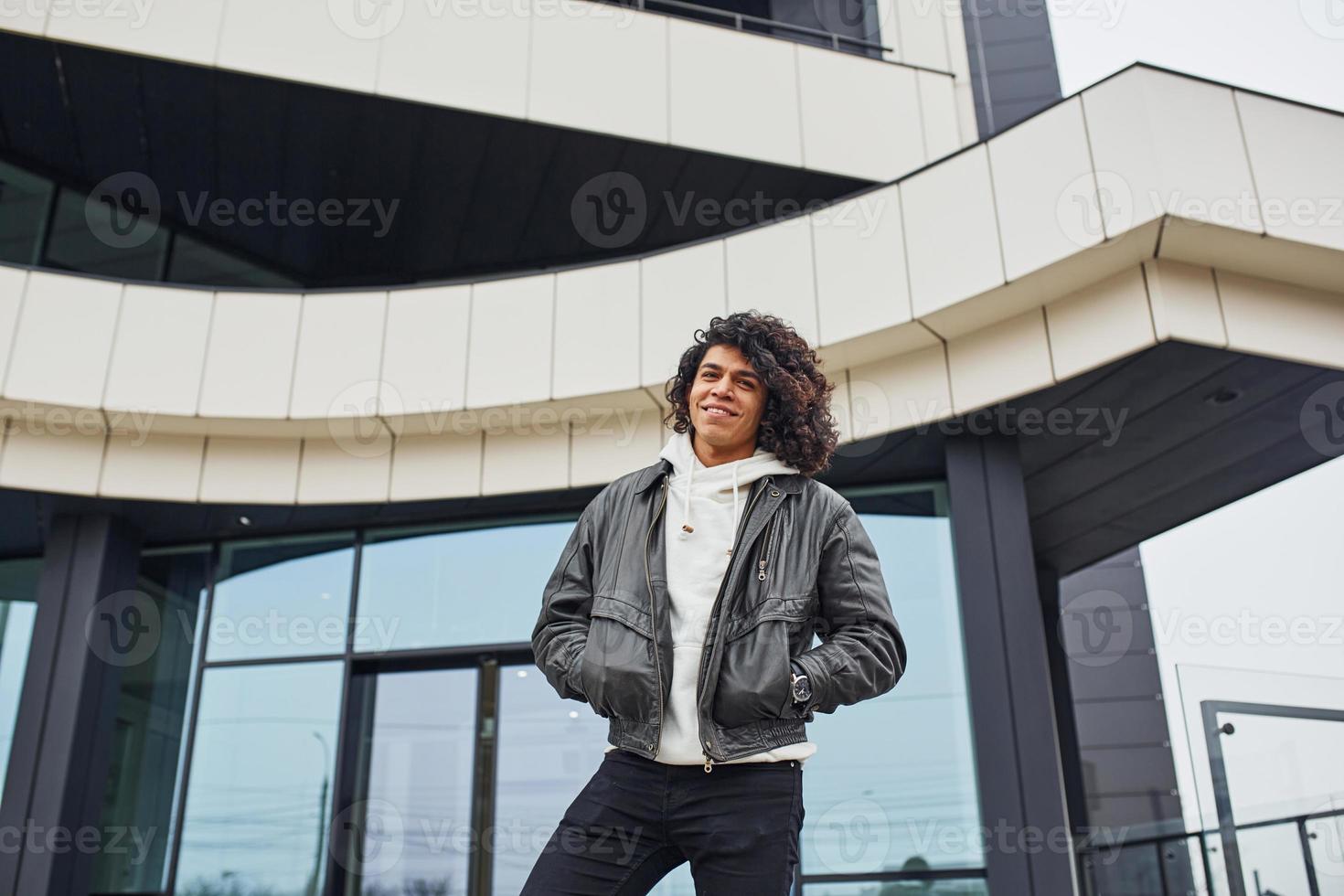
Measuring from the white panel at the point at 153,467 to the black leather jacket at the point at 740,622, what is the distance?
19.7 ft

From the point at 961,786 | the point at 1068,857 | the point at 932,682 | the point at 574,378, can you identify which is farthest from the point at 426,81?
the point at 1068,857

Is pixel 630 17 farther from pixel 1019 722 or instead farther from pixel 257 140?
pixel 1019 722

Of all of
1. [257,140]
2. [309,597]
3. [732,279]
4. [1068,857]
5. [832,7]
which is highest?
[832,7]

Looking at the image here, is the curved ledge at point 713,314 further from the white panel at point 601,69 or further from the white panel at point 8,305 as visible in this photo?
the white panel at point 601,69

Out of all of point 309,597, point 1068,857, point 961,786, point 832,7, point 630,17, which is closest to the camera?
point 1068,857

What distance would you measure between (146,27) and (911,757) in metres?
7.55

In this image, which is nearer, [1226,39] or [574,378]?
[574,378]

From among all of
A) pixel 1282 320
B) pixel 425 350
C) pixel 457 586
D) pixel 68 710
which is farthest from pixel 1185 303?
pixel 68 710

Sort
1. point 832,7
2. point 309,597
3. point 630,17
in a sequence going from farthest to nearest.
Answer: point 832,7 < point 630,17 < point 309,597

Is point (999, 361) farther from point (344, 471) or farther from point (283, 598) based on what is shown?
point (283, 598)

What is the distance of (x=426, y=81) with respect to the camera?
8656 mm

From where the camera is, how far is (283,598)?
27.5 feet

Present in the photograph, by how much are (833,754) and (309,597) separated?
4.05 meters

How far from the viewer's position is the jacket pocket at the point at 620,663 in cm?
227
